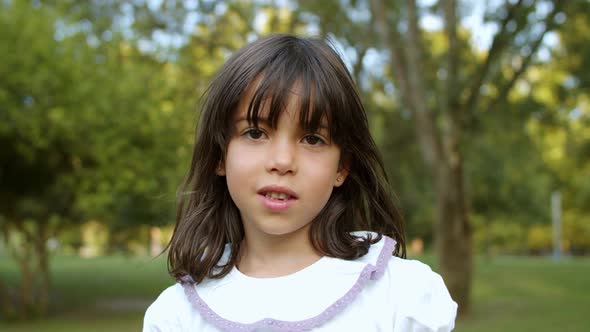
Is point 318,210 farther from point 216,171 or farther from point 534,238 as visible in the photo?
point 534,238

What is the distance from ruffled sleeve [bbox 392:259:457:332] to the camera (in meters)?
1.52

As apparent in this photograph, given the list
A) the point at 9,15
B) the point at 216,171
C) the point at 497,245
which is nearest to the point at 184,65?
the point at 9,15

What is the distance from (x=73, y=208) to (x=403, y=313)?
13.4 m

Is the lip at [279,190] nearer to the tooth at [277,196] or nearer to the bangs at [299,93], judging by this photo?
the tooth at [277,196]

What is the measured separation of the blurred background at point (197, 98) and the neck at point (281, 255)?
7.10 m

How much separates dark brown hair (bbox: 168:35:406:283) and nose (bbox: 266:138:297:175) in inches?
2.0

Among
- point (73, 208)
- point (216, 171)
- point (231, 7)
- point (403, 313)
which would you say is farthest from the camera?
point (73, 208)

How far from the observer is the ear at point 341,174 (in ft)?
5.74

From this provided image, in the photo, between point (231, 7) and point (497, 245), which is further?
point (497, 245)

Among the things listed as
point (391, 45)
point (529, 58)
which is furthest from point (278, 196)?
point (529, 58)

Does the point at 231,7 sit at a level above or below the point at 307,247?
above

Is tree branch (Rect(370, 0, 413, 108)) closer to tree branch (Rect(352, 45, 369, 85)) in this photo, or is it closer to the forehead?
tree branch (Rect(352, 45, 369, 85))

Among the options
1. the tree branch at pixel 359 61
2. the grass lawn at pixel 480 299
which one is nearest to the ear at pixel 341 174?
the grass lawn at pixel 480 299

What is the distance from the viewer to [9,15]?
35.8ft
